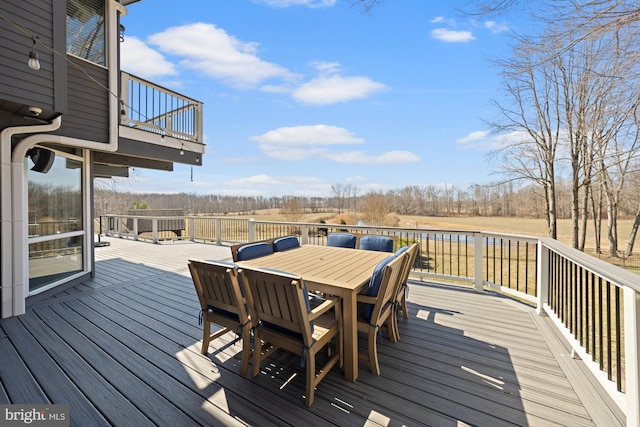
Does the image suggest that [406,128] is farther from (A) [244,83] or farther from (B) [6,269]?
(B) [6,269]

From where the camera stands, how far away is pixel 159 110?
20.2 ft

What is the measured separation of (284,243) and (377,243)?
133 centimetres

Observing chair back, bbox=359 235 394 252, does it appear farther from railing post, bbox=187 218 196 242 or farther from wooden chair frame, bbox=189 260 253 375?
railing post, bbox=187 218 196 242

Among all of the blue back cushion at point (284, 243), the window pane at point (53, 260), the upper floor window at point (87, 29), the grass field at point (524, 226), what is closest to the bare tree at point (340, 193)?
the grass field at point (524, 226)

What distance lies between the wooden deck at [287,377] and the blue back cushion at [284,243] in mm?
1267

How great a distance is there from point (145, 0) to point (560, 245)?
Result: 25.8 ft

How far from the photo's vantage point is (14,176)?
3496 millimetres

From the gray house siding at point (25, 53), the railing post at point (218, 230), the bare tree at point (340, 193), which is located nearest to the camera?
the gray house siding at point (25, 53)

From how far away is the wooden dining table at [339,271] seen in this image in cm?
217

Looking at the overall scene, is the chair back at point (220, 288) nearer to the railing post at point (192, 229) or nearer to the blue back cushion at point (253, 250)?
the blue back cushion at point (253, 250)

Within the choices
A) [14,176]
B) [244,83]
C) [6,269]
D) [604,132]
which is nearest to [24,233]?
[6,269]

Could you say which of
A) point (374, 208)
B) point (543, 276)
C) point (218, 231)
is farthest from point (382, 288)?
point (374, 208)

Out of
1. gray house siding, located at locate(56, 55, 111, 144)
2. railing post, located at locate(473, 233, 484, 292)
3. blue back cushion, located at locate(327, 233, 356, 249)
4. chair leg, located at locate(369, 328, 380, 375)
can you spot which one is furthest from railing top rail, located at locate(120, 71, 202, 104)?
railing post, located at locate(473, 233, 484, 292)

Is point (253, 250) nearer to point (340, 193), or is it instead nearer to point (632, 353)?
point (632, 353)
